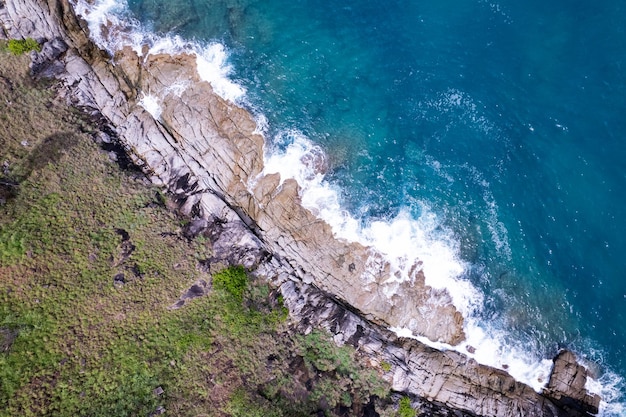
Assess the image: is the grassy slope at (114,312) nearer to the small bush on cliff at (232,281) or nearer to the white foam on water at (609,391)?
the small bush on cliff at (232,281)

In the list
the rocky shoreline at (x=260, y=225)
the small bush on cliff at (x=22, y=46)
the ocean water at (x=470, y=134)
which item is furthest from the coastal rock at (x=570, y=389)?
the small bush on cliff at (x=22, y=46)

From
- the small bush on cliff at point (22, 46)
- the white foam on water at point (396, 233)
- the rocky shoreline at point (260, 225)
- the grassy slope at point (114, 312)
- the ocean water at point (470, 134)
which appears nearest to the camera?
the grassy slope at point (114, 312)

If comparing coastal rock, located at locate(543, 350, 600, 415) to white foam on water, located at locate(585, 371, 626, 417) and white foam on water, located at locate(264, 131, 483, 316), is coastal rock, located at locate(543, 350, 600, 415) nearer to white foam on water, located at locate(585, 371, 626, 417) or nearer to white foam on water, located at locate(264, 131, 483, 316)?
white foam on water, located at locate(585, 371, 626, 417)

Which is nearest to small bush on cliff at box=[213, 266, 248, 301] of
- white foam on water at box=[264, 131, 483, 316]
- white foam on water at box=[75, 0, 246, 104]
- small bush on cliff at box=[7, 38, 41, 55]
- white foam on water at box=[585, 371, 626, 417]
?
white foam on water at box=[264, 131, 483, 316]

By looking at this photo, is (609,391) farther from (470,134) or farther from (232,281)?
(232,281)

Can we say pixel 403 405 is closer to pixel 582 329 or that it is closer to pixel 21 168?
pixel 582 329

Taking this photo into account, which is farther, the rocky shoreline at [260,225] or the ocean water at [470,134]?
the ocean water at [470,134]

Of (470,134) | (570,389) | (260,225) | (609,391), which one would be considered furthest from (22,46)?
(609,391)
